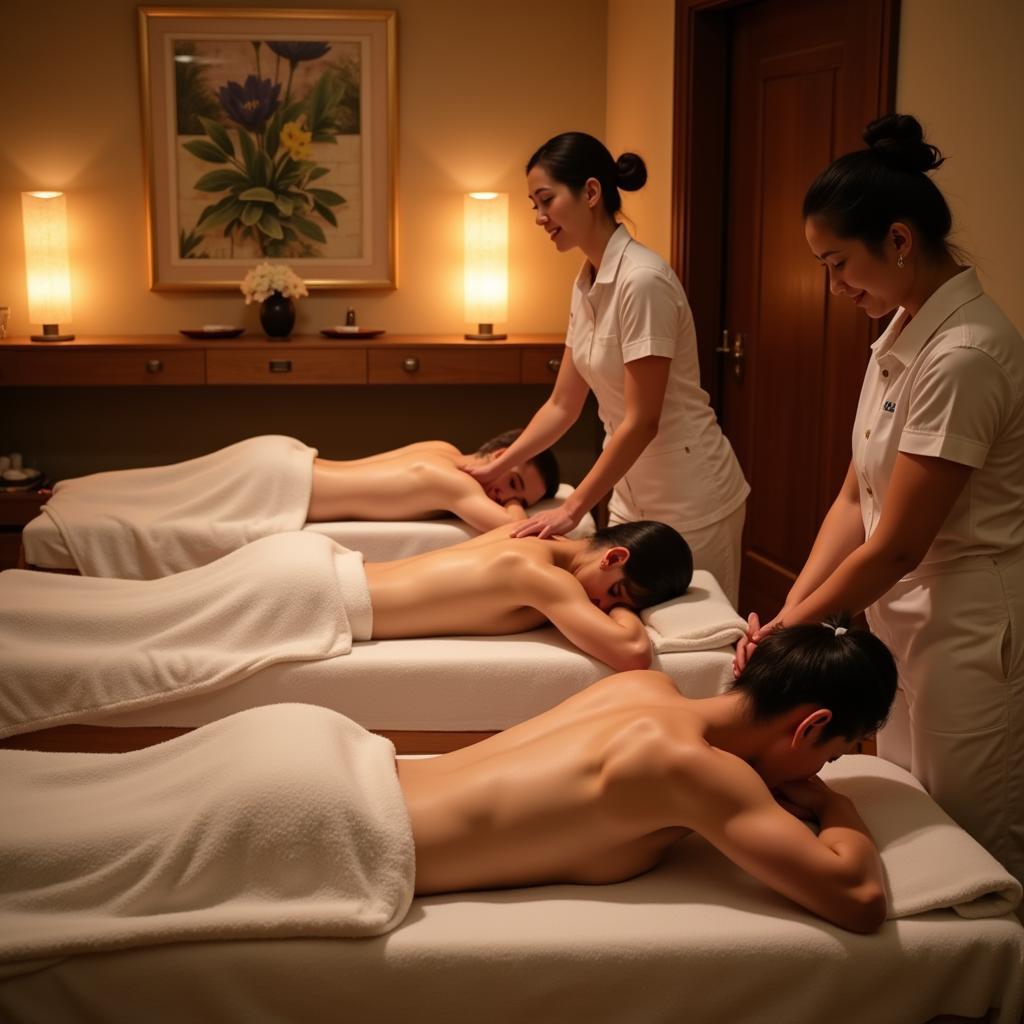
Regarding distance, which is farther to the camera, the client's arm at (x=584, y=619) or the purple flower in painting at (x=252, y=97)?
the purple flower in painting at (x=252, y=97)

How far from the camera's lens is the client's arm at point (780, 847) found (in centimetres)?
162

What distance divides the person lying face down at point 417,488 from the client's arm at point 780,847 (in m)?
1.98

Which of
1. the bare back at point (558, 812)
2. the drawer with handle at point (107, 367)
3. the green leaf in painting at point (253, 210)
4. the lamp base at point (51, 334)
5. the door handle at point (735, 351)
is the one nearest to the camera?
the bare back at point (558, 812)

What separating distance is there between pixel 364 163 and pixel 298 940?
4075 millimetres

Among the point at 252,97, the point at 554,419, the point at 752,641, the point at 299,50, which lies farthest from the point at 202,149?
the point at 752,641

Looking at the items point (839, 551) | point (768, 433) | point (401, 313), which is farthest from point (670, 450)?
point (401, 313)

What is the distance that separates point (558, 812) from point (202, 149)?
410 cm

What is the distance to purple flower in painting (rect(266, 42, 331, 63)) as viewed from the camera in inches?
200

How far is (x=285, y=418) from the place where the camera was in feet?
17.4

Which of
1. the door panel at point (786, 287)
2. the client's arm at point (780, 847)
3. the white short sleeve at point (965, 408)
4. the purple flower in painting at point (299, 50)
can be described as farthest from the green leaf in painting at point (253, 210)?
the client's arm at point (780, 847)

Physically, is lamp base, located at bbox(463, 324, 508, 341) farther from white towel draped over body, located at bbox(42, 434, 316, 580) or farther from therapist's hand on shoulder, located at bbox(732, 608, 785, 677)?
therapist's hand on shoulder, located at bbox(732, 608, 785, 677)

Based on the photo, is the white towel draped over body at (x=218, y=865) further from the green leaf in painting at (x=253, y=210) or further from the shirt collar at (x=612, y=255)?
the green leaf in painting at (x=253, y=210)

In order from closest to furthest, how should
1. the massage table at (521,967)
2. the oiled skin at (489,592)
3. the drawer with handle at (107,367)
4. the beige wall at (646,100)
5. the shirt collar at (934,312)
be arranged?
the massage table at (521,967), the shirt collar at (934,312), the oiled skin at (489,592), the beige wall at (646,100), the drawer with handle at (107,367)

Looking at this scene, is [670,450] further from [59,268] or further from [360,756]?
[59,268]
